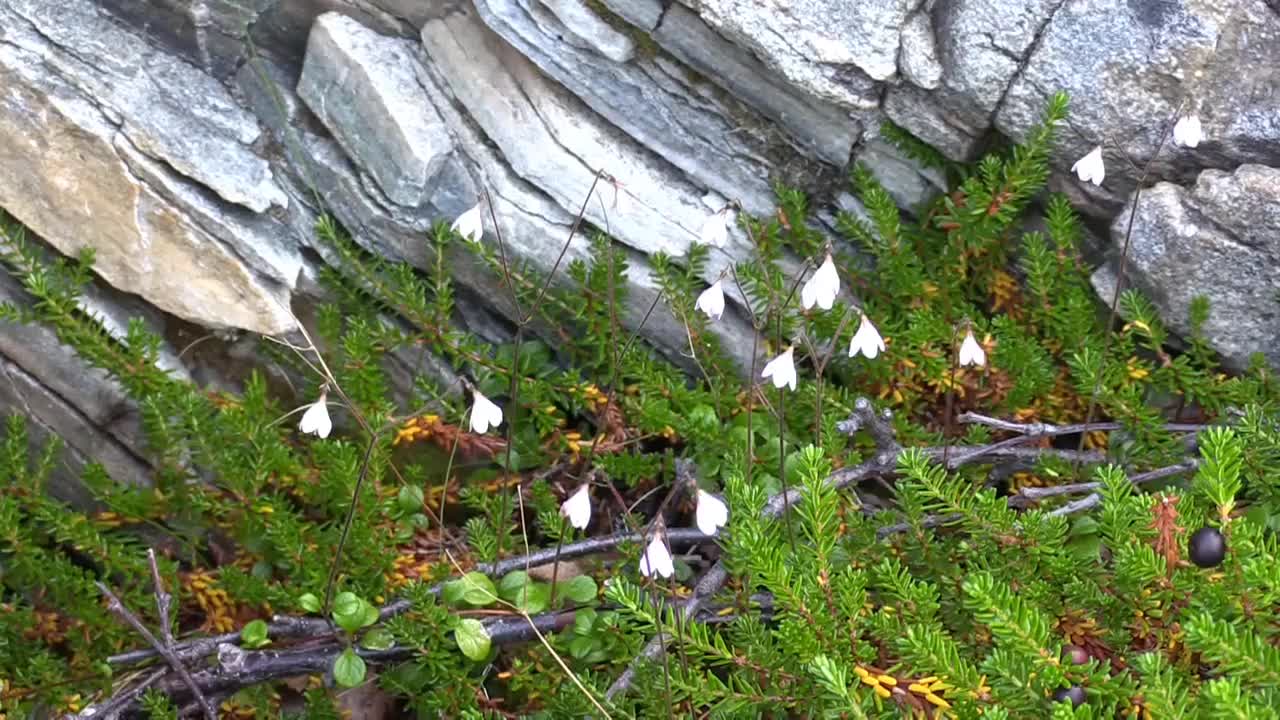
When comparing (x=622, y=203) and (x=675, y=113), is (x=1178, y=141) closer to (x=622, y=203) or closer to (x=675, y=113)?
(x=675, y=113)

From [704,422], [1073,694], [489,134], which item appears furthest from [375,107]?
[1073,694]

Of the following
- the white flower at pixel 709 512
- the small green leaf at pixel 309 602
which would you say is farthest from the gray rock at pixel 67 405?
the white flower at pixel 709 512

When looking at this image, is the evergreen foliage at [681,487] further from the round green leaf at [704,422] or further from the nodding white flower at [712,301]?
the nodding white flower at [712,301]

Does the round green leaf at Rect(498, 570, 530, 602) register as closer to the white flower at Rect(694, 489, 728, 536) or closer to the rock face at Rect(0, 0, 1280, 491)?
the white flower at Rect(694, 489, 728, 536)

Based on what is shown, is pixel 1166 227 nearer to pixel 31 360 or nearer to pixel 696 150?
pixel 696 150

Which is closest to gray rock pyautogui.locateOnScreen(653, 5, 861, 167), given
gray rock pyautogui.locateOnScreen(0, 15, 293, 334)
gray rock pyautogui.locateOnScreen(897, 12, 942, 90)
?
gray rock pyautogui.locateOnScreen(897, 12, 942, 90)
